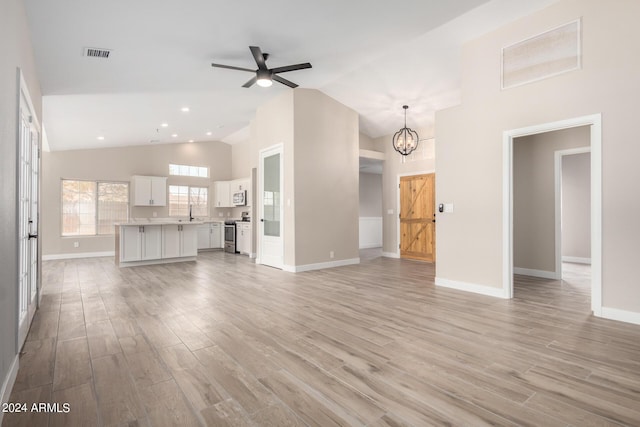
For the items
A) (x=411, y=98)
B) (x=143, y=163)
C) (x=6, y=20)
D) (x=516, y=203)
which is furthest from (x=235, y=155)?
(x=6, y=20)

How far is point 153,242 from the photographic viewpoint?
7.29 m

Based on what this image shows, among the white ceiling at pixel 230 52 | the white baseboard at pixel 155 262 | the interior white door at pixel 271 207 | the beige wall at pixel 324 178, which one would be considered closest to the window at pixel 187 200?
the white baseboard at pixel 155 262

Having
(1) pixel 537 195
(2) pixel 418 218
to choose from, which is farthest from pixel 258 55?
(2) pixel 418 218

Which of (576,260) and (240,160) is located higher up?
(240,160)

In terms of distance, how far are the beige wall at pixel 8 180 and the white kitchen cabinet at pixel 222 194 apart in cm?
798

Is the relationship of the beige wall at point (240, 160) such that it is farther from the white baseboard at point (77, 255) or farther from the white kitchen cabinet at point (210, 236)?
the white baseboard at point (77, 255)

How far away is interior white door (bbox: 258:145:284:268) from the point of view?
22.1ft

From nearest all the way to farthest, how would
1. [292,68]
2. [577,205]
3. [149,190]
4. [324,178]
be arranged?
[292,68]
[324,178]
[577,205]
[149,190]

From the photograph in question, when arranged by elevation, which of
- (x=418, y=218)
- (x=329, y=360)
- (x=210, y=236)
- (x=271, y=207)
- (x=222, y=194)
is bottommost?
(x=329, y=360)

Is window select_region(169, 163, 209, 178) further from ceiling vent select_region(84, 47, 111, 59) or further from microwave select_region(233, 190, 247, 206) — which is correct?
ceiling vent select_region(84, 47, 111, 59)

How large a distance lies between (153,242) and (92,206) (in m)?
3.13

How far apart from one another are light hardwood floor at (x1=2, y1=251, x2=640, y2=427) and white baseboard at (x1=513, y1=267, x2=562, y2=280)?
1.04 m

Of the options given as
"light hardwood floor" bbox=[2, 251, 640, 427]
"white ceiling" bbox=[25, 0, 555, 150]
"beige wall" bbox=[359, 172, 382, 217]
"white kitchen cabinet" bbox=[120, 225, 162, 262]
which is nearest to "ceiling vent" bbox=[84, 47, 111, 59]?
"white ceiling" bbox=[25, 0, 555, 150]

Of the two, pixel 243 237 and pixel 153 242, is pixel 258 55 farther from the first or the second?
pixel 243 237
